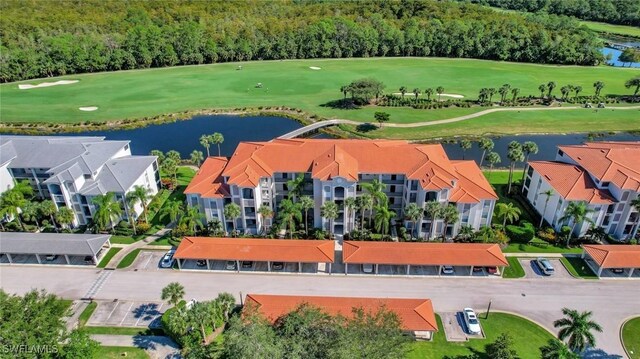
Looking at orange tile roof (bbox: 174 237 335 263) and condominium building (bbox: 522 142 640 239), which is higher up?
condominium building (bbox: 522 142 640 239)

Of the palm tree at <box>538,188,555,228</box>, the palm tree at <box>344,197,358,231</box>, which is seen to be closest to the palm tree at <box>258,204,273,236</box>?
the palm tree at <box>344,197,358,231</box>

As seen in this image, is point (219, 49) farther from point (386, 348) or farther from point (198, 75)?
point (386, 348)

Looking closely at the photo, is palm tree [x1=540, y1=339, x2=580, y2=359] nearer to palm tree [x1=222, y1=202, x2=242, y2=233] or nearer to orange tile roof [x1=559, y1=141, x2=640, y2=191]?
orange tile roof [x1=559, y1=141, x2=640, y2=191]

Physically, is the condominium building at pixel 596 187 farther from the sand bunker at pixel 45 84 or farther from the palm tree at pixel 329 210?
the sand bunker at pixel 45 84

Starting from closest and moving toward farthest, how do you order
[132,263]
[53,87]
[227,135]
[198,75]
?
[132,263], [227,135], [53,87], [198,75]

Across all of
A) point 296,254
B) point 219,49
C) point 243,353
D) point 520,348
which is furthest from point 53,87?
point 520,348
